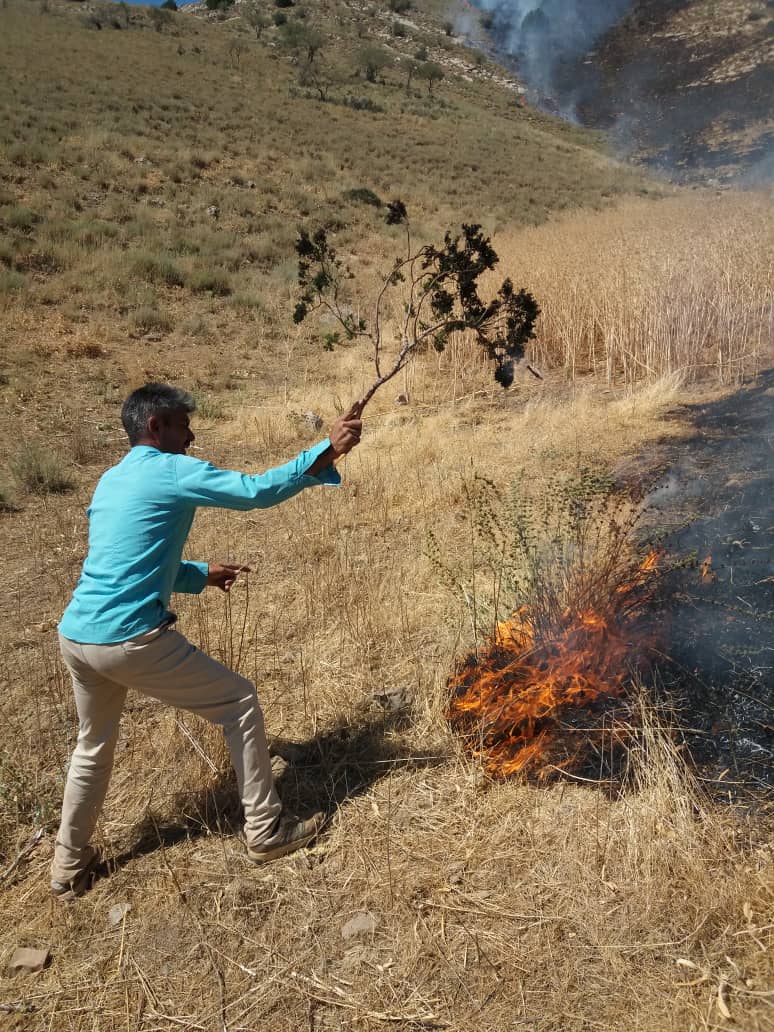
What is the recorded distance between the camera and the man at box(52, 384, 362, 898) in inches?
89.4

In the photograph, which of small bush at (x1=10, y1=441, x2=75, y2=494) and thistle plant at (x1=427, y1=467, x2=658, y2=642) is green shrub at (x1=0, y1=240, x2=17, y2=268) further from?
thistle plant at (x1=427, y1=467, x2=658, y2=642)

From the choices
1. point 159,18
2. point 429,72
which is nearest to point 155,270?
point 159,18

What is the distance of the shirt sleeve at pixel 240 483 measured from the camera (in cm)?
221

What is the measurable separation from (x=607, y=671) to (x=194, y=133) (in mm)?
24591

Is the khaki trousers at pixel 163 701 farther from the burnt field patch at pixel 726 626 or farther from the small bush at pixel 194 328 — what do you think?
the small bush at pixel 194 328

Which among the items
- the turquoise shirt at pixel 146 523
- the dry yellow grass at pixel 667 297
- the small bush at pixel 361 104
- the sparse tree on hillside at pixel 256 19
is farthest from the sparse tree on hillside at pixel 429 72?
the turquoise shirt at pixel 146 523

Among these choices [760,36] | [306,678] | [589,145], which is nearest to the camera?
[306,678]

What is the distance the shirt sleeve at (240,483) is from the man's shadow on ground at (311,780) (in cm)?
131

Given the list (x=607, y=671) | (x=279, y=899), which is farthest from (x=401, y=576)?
(x=279, y=899)

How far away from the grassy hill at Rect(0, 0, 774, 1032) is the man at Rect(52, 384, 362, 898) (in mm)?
264

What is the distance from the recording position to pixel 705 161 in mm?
8164

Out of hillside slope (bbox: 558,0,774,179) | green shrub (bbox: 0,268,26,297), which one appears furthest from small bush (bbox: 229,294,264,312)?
hillside slope (bbox: 558,0,774,179)

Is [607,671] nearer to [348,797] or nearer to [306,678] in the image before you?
[348,797]

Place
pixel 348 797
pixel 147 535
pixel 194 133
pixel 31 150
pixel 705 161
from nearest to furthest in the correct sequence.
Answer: pixel 147 535
pixel 348 797
pixel 705 161
pixel 31 150
pixel 194 133
